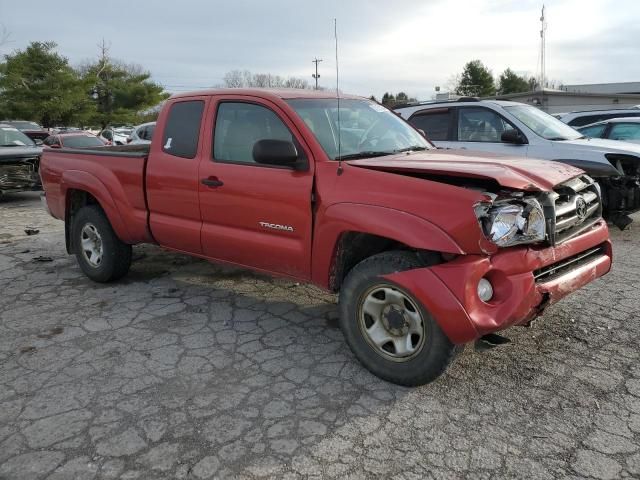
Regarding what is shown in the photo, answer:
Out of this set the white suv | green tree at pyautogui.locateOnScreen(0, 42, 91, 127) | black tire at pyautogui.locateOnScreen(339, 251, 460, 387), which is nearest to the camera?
black tire at pyautogui.locateOnScreen(339, 251, 460, 387)

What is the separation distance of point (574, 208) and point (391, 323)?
1449 millimetres

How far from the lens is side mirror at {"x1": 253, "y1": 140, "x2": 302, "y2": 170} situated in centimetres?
357

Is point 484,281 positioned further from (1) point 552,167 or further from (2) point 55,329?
(2) point 55,329

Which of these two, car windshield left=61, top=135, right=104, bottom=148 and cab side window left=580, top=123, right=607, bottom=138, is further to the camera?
car windshield left=61, top=135, right=104, bottom=148

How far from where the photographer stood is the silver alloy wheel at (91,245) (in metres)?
5.47

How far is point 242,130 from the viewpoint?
421 cm

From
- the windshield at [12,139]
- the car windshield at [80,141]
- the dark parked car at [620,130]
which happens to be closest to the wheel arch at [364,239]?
the dark parked car at [620,130]

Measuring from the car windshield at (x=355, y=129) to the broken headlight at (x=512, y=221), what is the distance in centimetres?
115

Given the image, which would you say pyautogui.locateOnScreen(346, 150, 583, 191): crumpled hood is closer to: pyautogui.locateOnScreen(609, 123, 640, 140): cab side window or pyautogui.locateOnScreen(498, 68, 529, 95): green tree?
pyautogui.locateOnScreen(609, 123, 640, 140): cab side window

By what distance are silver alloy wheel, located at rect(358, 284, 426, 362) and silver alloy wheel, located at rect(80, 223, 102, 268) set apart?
3.28m

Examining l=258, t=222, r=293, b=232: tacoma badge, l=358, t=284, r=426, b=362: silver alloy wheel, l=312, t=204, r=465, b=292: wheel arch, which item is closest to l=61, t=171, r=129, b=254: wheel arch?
l=258, t=222, r=293, b=232: tacoma badge

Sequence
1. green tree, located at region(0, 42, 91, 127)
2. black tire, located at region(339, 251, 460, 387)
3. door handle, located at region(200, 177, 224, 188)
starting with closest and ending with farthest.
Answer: black tire, located at region(339, 251, 460, 387) → door handle, located at region(200, 177, 224, 188) → green tree, located at region(0, 42, 91, 127)

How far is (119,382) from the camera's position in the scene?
342 centimetres

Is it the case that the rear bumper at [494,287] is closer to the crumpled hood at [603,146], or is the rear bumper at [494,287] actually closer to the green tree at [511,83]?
the crumpled hood at [603,146]
